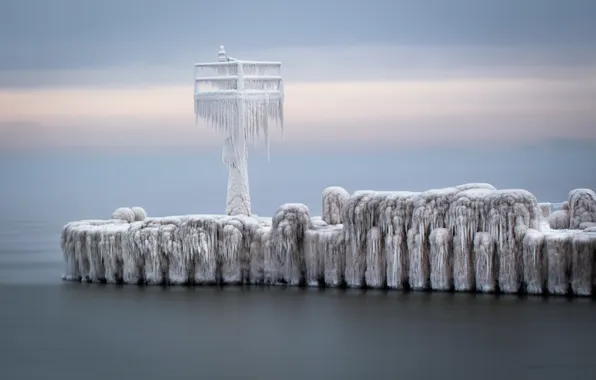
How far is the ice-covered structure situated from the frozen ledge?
28 mm

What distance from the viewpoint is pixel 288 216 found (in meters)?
40.8

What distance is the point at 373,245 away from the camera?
39875mm

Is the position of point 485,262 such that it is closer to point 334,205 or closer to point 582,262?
point 582,262

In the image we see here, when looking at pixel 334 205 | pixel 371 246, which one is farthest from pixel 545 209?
pixel 371 246

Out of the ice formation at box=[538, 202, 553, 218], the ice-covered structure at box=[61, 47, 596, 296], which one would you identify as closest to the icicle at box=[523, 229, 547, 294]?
the ice-covered structure at box=[61, 47, 596, 296]

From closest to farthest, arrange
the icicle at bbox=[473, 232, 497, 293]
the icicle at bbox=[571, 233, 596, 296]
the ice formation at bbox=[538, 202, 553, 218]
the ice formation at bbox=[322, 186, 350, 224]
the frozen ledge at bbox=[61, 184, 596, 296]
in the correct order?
the icicle at bbox=[571, 233, 596, 296] → the frozen ledge at bbox=[61, 184, 596, 296] → the icicle at bbox=[473, 232, 497, 293] → the ice formation at bbox=[322, 186, 350, 224] → the ice formation at bbox=[538, 202, 553, 218]

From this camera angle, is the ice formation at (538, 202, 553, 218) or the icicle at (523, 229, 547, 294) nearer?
the icicle at (523, 229, 547, 294)

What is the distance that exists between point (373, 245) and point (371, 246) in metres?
0.09

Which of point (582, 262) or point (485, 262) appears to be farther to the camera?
point (485, 262)

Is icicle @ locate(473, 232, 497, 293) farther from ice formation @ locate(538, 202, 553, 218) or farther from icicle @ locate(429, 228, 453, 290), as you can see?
ice formation @ locate(538, 202, 553, 218)

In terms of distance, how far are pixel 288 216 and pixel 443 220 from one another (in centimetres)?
442

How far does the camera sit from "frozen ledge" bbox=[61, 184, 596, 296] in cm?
3847

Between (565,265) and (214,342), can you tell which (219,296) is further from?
(565,265)

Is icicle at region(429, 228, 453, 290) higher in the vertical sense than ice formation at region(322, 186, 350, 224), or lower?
lower
